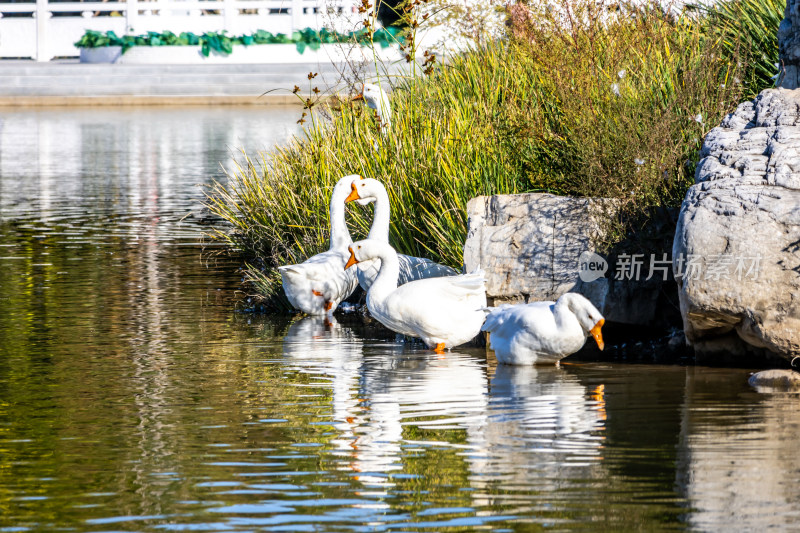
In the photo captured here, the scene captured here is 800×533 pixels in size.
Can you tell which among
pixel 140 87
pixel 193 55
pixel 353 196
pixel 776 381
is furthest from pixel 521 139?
pixel 193 55

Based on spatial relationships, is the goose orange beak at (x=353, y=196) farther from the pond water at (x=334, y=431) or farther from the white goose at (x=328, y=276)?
the pond water at (x=334, y=431)

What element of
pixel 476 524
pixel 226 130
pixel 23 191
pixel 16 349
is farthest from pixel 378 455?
pixel 226 130

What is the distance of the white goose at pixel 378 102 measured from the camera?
11.1m

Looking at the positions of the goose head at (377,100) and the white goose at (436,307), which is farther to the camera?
the goose head at (377,100)

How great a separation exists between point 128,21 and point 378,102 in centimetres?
3201

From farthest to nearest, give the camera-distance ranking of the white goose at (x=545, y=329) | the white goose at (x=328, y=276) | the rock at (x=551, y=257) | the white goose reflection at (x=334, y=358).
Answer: the white goose at (x=328, y=276) → the rock at (x=551, y=257) → the white goose at (x=545, y=329) → the white goose reflection at (x=334, y=358)

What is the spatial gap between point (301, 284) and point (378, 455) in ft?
13.4

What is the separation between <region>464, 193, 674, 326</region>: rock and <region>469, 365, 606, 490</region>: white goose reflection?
38.3 inches

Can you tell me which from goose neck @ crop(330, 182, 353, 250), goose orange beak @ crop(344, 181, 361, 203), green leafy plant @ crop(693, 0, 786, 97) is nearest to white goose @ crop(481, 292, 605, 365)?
goose orange beak @ crop(344, 181, 361, 203)

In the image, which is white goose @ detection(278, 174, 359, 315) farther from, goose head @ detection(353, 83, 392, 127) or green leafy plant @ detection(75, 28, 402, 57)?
green leafy plant @ detection(75, 28, 402, 57)

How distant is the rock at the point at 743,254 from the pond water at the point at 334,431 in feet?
0.93

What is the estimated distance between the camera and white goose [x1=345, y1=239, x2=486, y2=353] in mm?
8008

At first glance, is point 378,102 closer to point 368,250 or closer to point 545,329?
point 368,250

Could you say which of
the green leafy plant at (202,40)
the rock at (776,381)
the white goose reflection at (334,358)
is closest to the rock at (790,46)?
the rock at (776,381)
